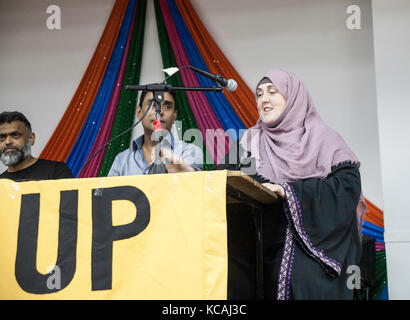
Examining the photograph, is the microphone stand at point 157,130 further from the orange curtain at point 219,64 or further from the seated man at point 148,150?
the orange curtain at point 219,64

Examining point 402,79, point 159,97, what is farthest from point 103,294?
point 402,79

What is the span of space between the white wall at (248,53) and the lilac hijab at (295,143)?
4.98 ft

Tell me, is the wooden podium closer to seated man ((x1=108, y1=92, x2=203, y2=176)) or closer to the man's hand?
the man's hand

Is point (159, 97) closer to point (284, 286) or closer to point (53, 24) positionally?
point (284, 286)

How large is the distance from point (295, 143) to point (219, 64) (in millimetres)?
1891

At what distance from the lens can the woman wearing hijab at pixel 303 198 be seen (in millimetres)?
2182

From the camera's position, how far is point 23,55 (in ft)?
15.5

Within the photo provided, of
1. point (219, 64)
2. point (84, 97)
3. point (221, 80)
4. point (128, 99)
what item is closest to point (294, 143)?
point (221, 80)

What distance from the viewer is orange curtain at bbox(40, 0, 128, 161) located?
170 inches

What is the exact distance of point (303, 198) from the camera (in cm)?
220

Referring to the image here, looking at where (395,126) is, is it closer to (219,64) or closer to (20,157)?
(219,64)

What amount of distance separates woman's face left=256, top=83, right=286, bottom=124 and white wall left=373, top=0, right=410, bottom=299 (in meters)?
1.39

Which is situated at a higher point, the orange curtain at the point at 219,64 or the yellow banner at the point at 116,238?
the orange curtain at the point at 219,64

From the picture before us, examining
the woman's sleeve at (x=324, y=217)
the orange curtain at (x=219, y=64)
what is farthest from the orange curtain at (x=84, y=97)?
the woman's sleeve at (x=324, y=217)
